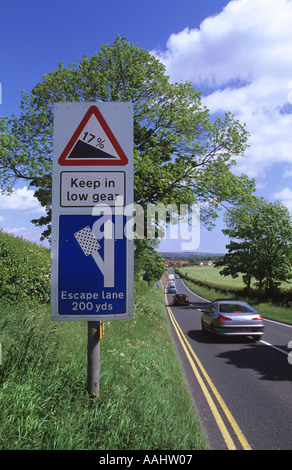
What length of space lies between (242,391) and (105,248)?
Answer: 5.57 m

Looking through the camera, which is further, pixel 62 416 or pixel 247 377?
pixel 247 377

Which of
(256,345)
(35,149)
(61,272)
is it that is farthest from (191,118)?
(61,272)

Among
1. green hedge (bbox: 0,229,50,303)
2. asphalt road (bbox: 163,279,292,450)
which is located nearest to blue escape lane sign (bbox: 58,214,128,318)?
asphalt road (bbox: 163,279,292,450)

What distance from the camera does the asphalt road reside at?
15.4ft

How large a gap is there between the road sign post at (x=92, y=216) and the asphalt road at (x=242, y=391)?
112 inches

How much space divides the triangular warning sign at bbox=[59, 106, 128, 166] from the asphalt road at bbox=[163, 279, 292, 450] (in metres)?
3.87

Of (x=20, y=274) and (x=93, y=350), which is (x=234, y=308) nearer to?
(x=20, y=274)

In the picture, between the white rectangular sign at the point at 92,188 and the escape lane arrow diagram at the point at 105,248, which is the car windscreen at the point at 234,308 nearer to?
the escape lane arrow diagram at the point at 105,248

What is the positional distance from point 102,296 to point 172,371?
504 centimetres

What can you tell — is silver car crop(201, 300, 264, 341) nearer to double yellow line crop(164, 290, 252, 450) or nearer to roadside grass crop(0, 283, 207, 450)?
double yellow line crop(164, 290, 252, 450)

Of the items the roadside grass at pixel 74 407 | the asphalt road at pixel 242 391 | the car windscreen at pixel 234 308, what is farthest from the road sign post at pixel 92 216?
the car windscreen at pixel 234 308

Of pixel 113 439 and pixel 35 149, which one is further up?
pixel 35 149

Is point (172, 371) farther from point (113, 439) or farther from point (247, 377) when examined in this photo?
point (113, 439)

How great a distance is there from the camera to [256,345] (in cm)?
1210
